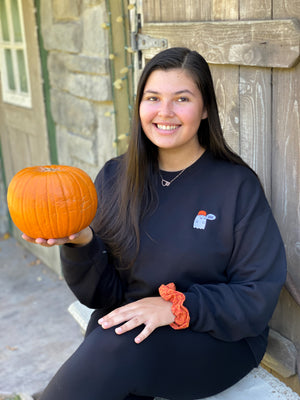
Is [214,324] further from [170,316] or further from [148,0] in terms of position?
[148,0]

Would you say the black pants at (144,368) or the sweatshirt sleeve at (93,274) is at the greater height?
the sweatshirt sleeve at (93,274)

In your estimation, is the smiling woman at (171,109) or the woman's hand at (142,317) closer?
the woman's hand at (142,317)

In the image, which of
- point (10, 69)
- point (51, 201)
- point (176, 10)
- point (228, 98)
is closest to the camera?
point (51, 201)

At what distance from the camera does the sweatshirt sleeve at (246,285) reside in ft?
5.78

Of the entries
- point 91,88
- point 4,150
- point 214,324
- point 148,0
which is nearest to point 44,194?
point 214,324

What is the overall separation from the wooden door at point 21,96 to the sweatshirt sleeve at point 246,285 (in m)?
2.82

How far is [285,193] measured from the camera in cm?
206

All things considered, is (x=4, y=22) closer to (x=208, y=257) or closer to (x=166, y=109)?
(x=166, y=109)

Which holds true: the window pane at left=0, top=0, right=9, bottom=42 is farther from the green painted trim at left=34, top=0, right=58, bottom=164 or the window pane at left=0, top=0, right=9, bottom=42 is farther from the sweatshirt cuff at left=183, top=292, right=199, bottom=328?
the sweatshirt cuff at left=183, top=292, right=199, bottom=328

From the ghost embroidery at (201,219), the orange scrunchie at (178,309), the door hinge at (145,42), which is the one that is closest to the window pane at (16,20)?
the door hinge at (145,42)

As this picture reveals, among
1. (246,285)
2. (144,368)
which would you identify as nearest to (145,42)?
(246,285)

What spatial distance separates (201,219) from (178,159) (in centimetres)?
28

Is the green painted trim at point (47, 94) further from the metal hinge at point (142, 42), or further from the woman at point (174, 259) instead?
the woman at point (174, 259)

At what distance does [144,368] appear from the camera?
1.65 metres
